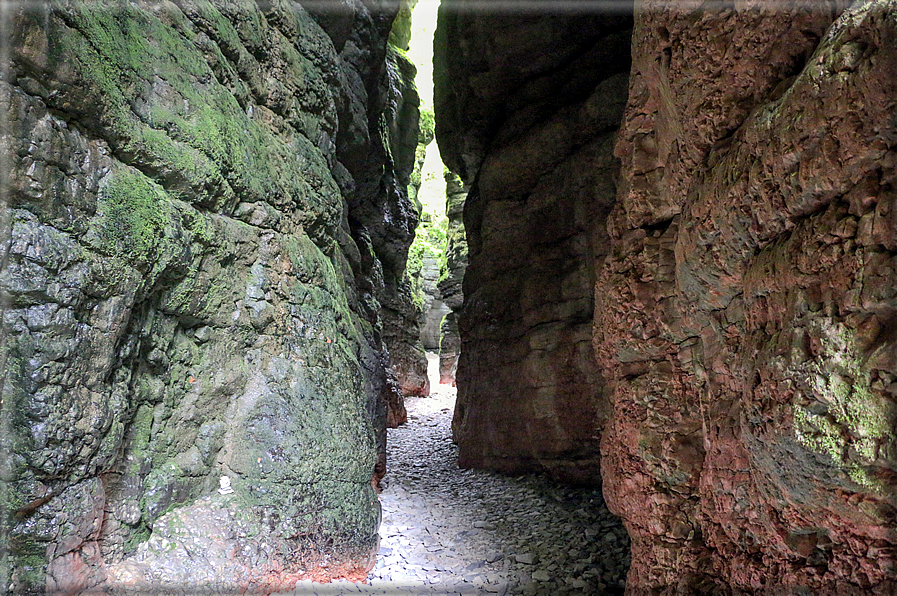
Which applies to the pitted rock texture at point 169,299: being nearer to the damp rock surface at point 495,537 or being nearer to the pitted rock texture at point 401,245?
the damp rock surface at point 495,537

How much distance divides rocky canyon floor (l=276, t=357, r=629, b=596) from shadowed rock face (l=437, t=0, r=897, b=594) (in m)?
1.67

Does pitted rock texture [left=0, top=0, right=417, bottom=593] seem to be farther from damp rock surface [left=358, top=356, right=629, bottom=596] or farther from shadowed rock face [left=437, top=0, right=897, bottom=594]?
shadowed rock face [left=437, top=0, right=897, bottom=594]

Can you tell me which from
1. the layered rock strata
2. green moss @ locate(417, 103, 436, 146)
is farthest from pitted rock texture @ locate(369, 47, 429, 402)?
green moss @ locate(417, 103, 436, 146)

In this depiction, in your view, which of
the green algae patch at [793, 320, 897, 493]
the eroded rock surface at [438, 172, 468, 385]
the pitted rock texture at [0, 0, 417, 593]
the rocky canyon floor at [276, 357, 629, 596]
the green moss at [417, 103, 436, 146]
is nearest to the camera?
the green algae patch at [793, 320, 897, 493]

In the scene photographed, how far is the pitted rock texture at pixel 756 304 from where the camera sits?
1.79 m

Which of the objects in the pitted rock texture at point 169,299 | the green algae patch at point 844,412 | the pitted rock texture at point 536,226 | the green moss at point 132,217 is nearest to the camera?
the green algae patch at point 844,412

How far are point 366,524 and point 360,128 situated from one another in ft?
20.2

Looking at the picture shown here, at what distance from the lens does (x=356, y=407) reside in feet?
17.1

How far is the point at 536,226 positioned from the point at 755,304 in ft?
19.3

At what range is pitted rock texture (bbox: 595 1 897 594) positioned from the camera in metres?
1.79

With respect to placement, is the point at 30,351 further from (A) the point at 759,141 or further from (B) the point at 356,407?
(A) the point at 759,141

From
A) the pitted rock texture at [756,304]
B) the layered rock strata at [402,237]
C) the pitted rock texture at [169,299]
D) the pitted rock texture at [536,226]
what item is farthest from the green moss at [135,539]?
the layered rock strata at [402,237]

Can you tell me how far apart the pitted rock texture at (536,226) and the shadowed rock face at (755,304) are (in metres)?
3.37

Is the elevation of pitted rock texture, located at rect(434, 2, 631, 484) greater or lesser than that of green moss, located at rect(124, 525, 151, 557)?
greater
